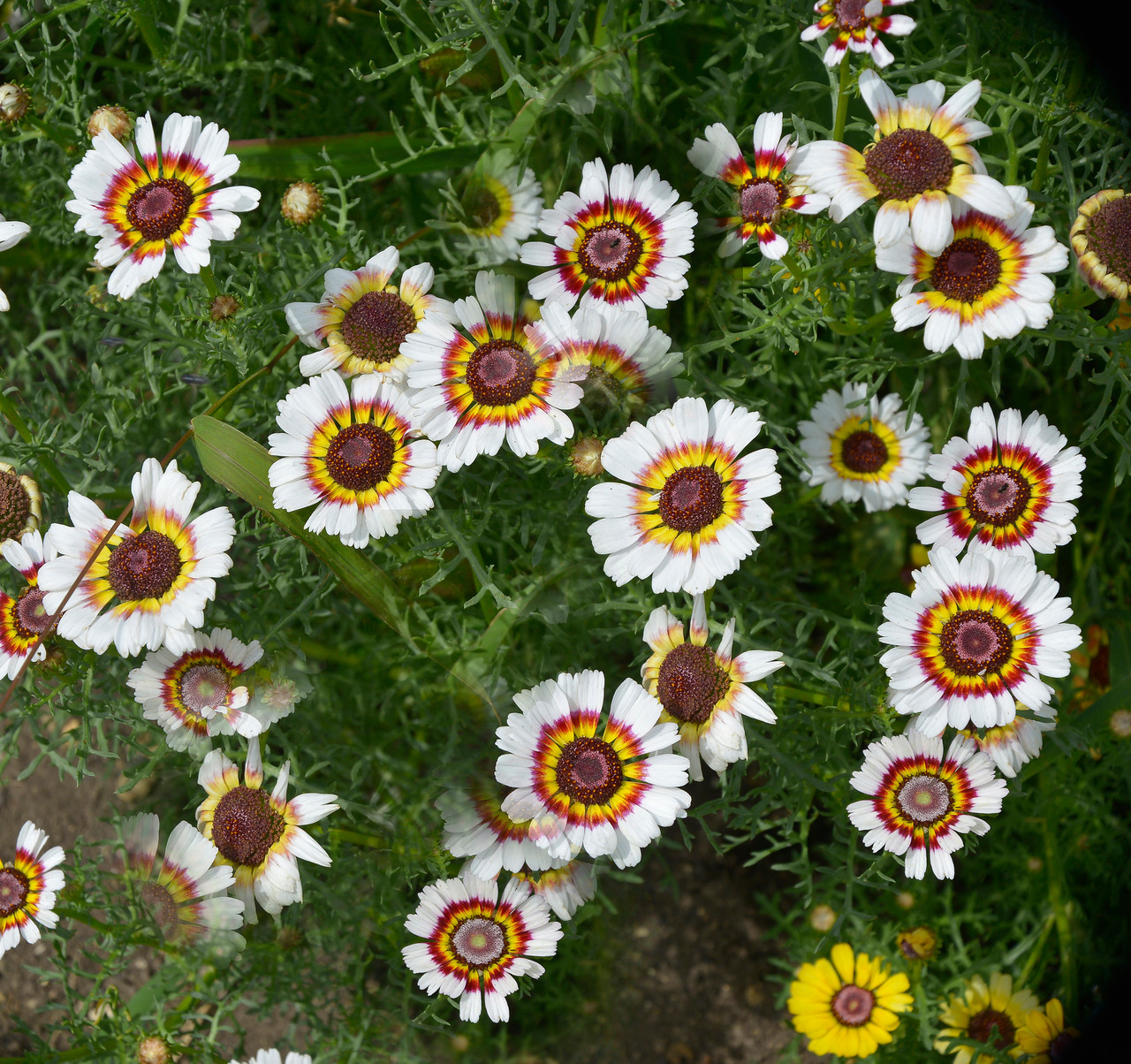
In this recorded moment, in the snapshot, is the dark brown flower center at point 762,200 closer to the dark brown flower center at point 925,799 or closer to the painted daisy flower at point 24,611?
the dark brown flower center at point 925,799

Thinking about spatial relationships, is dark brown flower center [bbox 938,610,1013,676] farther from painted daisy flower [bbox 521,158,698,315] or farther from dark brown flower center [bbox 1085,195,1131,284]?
painted daisy flower [bbox 521,158,698,315]

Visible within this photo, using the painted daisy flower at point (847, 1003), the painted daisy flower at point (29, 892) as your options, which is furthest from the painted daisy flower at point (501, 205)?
the painted daisy flower at point (847, 1003)

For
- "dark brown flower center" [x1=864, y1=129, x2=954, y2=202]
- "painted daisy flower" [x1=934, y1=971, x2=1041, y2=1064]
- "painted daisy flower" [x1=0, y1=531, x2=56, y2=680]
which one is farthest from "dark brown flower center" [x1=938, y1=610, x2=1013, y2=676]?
"painted daisy flower" [x1=0, y1=531, x2=56, y2=680]

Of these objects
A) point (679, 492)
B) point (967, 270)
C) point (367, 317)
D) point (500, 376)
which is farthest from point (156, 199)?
point (967, 270)

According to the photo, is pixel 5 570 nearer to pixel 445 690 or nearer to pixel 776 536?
pixel 445 690

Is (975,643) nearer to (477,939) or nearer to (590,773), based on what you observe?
(590,773)

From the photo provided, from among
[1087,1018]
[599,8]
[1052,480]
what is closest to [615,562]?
[1052,480]
